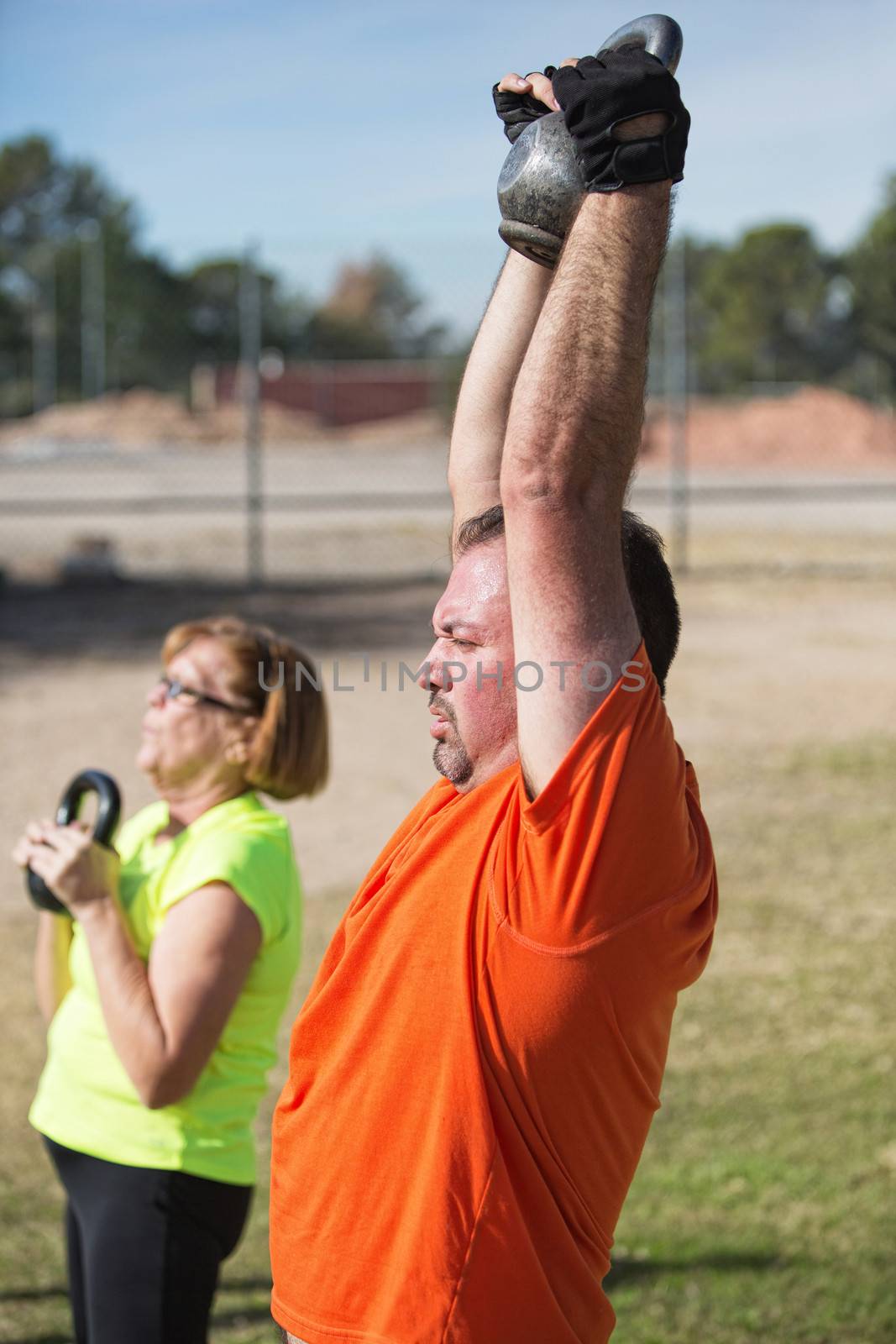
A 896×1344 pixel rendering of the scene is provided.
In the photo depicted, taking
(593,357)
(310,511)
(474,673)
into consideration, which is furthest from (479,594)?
(310,511)

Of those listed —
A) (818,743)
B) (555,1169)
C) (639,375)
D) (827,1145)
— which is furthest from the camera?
(818,743)

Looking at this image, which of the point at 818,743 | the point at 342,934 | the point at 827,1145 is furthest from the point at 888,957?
the point at 342,934

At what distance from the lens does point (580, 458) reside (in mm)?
1481

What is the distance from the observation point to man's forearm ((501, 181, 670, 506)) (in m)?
1.48

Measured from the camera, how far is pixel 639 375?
150 cm

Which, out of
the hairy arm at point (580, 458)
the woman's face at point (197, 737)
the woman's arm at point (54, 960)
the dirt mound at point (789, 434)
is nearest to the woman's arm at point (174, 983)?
the woman's face at point (197, 737)

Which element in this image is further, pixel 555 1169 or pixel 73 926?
pixel 73 926

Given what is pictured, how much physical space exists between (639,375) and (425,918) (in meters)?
0.66

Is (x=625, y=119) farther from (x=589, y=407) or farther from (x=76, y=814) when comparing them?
(x=76, y=814)

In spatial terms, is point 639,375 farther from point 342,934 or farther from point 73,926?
point 73,926

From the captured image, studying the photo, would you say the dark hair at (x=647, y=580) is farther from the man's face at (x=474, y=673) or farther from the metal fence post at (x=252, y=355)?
the metal fence post at (x=252, y=355)

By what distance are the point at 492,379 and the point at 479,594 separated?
0.57 m

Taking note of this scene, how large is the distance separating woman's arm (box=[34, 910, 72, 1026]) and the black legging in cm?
38

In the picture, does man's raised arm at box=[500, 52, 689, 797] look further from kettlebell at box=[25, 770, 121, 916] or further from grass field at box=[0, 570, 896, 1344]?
kettlebell at box=[25, 770, 121, 916]
